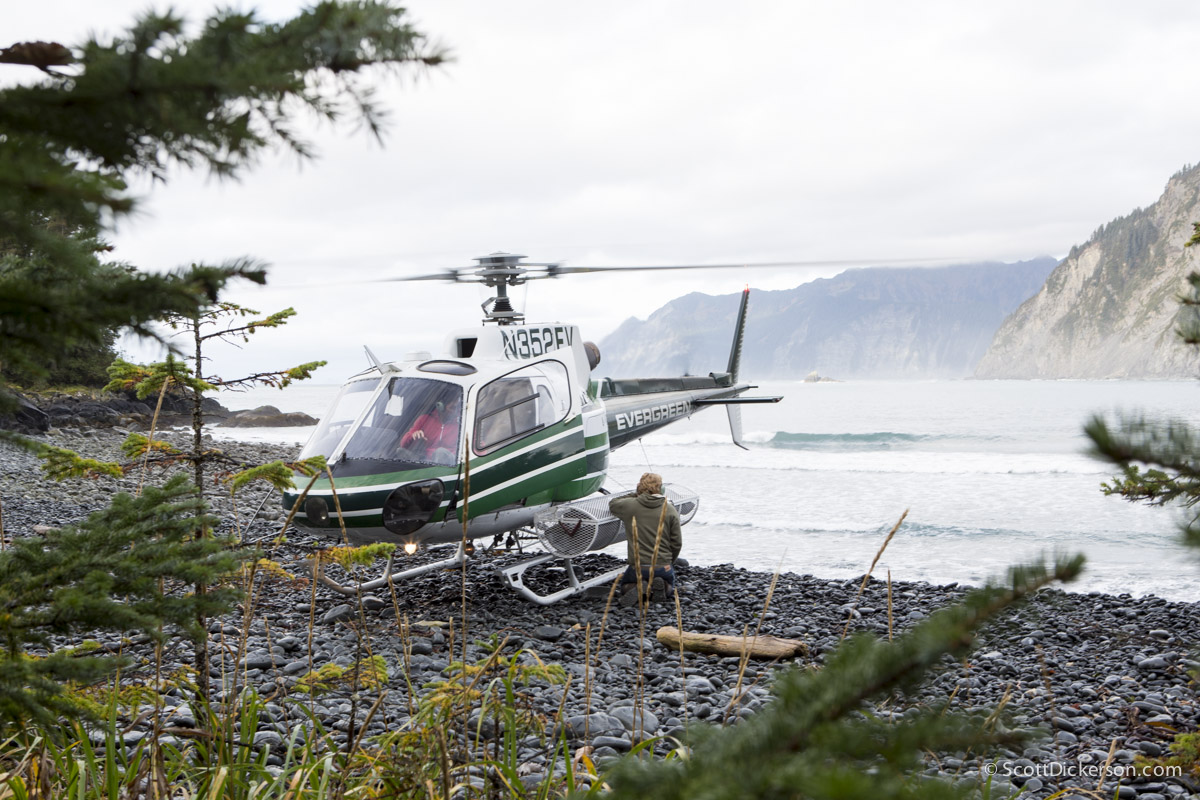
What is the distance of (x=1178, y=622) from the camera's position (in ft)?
27.1

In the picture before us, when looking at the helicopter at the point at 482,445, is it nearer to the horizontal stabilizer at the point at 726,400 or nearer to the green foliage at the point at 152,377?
the green foliage at the point at 152,377

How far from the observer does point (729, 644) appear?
255 inches

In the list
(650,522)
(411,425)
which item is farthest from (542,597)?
(411,425)

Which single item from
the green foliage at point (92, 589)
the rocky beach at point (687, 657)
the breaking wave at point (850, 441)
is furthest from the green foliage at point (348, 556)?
the breaking wave at point (850, 441)

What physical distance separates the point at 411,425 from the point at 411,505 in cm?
76

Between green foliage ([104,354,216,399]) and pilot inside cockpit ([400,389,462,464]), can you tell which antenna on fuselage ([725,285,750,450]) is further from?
green foliage ([104,354,216,399])

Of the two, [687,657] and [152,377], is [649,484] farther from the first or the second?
[152,377]

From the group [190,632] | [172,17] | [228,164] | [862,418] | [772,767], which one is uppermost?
[172,17]

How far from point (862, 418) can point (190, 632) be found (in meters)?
55.5

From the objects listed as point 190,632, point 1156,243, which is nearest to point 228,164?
point 190,632

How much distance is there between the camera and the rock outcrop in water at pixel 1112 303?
108375mm

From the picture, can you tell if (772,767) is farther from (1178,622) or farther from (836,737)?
(1178,622)

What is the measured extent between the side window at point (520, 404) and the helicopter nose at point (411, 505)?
58 cm

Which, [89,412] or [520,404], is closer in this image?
[520,404]
